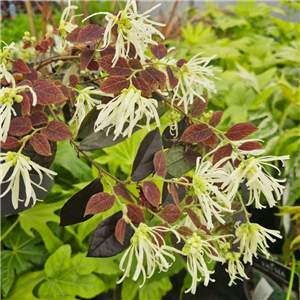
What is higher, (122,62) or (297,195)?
(122,62)

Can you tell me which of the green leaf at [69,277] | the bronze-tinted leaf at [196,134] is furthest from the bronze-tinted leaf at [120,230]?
the green leaf at [69,277]

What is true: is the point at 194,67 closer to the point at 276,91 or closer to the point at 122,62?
the point at 122,62

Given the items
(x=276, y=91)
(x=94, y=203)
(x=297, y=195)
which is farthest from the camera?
(x=276, y=91)

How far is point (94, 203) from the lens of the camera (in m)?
0.31

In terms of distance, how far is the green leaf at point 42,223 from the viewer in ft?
2.17

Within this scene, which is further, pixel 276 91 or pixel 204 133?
pixel 276 91

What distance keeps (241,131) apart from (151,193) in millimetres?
111

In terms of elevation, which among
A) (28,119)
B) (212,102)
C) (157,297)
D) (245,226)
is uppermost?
(28,119)

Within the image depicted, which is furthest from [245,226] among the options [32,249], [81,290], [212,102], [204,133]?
[212,102]

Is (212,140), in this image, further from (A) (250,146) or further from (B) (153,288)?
(B) (153,288)

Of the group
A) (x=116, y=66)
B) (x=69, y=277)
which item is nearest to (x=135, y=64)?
(x=116, y=66)

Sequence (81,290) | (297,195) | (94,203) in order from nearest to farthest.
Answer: (94,203) < (81,290) < (297,195)

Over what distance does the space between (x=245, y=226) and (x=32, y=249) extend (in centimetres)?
45

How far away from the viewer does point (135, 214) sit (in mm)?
314
